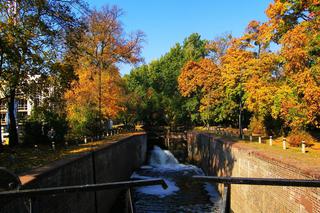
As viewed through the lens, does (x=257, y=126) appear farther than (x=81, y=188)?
Yes

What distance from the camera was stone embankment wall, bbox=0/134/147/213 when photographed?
27.5 ft

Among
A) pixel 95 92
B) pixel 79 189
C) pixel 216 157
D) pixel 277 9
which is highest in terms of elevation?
pixel 277 9

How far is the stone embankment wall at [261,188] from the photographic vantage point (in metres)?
9.59

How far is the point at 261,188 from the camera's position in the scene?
1327cm

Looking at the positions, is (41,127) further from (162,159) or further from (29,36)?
(162,159)

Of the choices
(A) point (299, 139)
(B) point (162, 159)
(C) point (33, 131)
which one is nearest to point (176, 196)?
(A) point (299, 139)

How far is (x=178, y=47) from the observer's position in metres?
64.9

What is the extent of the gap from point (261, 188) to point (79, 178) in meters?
7.07

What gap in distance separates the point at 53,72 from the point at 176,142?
36.5m

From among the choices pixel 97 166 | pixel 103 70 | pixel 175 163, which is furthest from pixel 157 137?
pixel 97 166

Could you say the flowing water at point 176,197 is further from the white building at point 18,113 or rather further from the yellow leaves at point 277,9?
the yellow leaves at point 277,9

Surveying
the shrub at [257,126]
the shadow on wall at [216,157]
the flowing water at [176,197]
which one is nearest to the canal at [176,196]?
the flowing water at [176,197]

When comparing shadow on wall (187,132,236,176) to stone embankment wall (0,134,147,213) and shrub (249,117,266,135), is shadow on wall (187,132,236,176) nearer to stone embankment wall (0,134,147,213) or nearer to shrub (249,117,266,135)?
shrub (249,117,266,135)

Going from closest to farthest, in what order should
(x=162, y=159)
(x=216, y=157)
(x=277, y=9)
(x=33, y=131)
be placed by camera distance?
(x=33, y=131), (x=277, y=9), (x=216, y=157), (x=162, y=159)
